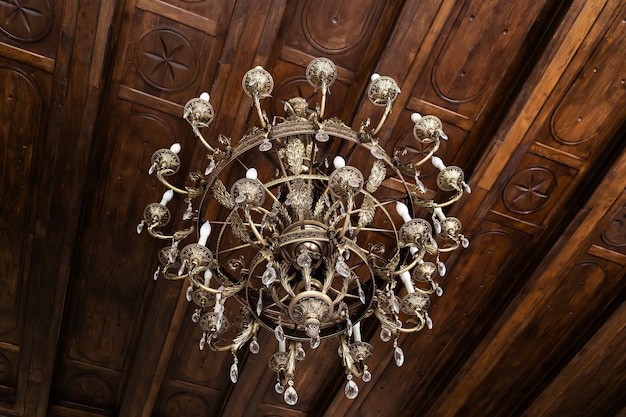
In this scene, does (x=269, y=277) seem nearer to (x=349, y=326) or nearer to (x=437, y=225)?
(x=349, y=326)

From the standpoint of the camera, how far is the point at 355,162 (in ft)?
13.0

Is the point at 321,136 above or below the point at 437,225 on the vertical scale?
above

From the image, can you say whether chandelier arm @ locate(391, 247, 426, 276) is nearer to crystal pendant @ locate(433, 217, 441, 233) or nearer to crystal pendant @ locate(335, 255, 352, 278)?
crystal pendant @ locate(433, 217, 441, 233)

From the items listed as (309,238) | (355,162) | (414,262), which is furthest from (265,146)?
(355,162)

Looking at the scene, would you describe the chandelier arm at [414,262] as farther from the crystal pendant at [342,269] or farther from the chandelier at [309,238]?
the crystal pendant at [342,269]

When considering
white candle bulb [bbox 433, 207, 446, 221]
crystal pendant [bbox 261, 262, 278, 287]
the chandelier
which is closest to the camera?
crystal pendant [bbox 261, 262, 278, 287]

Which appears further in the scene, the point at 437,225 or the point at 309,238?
the point at 437,225

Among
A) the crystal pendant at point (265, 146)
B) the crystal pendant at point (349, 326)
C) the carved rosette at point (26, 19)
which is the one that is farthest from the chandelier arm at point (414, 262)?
the carved rosette at point (26, 19)

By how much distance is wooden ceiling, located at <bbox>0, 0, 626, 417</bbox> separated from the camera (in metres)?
3.56

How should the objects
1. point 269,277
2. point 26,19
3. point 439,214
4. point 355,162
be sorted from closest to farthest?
point 269,277
point 439,214
point 26,19
point 355,162

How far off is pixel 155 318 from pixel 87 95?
5.74 feet

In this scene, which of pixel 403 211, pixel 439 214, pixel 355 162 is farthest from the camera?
pixel 355 162

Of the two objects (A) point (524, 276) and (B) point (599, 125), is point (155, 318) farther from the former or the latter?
(B) point (599, 125)

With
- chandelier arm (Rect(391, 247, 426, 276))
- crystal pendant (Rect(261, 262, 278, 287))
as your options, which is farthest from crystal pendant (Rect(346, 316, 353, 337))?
crystal pendant (Rect(261, 262, 278, 287))
